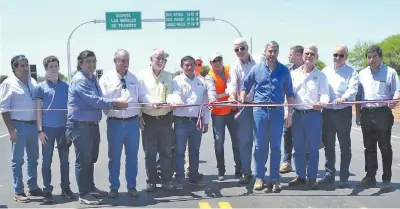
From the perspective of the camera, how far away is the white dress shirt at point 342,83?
6.77 meters

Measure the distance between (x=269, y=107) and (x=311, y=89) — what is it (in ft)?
2.46

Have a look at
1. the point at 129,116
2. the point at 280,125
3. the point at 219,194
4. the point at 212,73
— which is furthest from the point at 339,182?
the point at 129,116

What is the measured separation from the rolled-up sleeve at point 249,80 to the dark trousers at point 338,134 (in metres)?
1.29

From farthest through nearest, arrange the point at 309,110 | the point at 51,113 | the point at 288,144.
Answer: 1. the point at 288,144
2. the point at 309,110
3. the point at 51,113

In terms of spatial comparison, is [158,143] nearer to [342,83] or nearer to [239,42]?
[239,42]

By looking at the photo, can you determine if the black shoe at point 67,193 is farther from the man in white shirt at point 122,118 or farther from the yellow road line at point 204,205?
the yellow road line at point 204,205

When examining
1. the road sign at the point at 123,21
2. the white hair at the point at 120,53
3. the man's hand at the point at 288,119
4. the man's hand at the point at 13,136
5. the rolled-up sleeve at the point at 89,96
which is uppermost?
the road sign at the point at 123,21

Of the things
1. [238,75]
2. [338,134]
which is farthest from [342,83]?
[238,75]

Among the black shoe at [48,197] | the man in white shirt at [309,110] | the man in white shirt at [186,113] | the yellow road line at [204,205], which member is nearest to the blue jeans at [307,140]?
the man in white shirt at [309,110]

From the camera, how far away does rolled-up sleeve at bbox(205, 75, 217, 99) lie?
720cm

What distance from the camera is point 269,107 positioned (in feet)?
21.5

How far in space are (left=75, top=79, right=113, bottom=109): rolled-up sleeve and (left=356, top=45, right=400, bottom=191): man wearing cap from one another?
3882 millimetres

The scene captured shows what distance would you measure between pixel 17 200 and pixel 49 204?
23.7 inches

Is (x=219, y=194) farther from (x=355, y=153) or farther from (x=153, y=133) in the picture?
(x=355, y=153)
